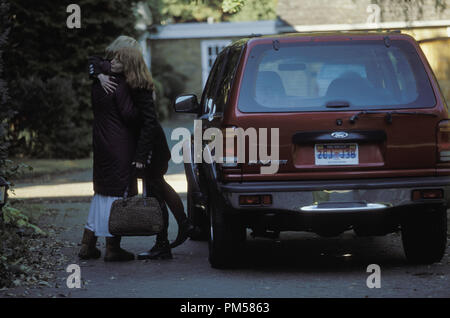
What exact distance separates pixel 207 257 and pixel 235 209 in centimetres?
160

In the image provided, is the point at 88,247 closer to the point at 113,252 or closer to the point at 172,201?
the point at 113,252

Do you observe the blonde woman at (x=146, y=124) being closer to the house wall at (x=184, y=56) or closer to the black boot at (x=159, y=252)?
the black boot at (x=159, y=252)

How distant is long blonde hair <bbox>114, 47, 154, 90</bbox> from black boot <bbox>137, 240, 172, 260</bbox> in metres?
1.41

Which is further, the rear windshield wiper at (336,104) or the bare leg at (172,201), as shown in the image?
the bare leg at (172,201)

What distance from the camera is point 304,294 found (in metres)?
6.54

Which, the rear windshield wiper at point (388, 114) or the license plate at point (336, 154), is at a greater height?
the rear windshield wiper at point (388, 114)

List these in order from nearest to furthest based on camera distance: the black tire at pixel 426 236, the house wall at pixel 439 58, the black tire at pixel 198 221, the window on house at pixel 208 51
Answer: the black tire at pixel 426 236 → the black tire at pixel 198 221 → the house wall at pixel 439 58 → the window on house at pixel 208 51

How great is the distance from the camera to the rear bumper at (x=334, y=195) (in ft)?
23.0

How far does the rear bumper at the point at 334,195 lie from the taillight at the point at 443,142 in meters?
0.20

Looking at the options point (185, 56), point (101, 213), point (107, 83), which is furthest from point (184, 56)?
point (101, 213)

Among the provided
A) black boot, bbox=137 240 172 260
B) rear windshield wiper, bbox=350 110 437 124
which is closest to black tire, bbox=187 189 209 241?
black boot, bbox=137 240 172 260

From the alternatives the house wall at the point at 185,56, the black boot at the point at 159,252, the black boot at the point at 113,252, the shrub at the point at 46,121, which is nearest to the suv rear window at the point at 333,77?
the black boot at the point at 159,252

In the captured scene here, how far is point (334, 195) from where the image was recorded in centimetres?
703

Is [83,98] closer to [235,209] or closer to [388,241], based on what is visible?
[388,241]
